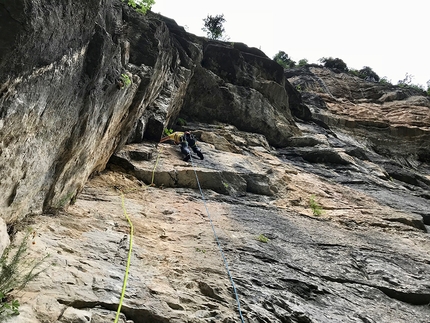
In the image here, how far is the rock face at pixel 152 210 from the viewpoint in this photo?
334 cm

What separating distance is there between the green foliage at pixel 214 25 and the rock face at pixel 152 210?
2292cm

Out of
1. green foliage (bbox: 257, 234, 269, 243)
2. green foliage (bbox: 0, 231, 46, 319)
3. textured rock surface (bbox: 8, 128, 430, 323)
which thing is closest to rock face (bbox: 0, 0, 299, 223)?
textured rock surface (bbox: 8, 128, 430, 323)

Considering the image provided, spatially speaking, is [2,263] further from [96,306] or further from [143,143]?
[143,143]

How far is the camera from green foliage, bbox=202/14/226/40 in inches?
1336

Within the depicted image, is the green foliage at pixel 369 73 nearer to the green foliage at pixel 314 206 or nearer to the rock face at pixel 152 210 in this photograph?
the rock face at pixel 152 210

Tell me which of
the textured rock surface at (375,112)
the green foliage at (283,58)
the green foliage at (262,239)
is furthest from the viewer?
the green foliage at (283,58)

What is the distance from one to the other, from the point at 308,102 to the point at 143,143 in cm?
1754

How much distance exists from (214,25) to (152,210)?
104 ft

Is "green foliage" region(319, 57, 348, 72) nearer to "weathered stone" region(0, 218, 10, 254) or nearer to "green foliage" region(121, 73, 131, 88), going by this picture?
"green foliage" region(121, 73, 131, 88)

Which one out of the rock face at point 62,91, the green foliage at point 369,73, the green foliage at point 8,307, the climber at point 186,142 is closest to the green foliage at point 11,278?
Answer: the green foliage at point 8,307

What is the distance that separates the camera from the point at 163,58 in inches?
405

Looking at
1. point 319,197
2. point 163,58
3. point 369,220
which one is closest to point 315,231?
point 369,220

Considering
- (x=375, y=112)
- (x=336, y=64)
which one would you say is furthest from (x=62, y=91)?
(x=336, y=64)

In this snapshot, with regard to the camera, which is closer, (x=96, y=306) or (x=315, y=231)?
(x=96, y=306)
